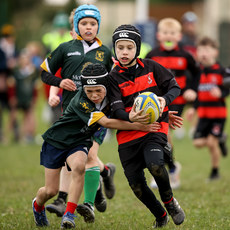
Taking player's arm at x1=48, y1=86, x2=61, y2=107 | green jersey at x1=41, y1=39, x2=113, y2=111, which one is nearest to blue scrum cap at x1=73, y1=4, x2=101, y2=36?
green jersey at x1=41, y1=39, x2=113, y2=111

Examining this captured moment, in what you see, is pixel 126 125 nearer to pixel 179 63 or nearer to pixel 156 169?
pixel 156 169

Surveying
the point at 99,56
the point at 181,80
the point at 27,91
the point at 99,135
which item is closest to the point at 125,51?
the point at 99,56

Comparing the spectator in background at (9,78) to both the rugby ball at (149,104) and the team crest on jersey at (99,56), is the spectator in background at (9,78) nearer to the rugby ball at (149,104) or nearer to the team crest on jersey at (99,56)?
the team crest on jersey at (99,56)

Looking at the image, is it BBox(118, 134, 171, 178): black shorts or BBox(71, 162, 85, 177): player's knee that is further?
BBox(71, 162, 85, 177): player's knee

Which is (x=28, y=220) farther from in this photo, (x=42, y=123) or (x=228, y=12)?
(x=228, y=12)

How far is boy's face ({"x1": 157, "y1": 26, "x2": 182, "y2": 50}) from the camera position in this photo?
777cm

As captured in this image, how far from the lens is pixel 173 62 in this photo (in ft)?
25.9

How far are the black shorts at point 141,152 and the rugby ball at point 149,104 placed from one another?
0.93 feet

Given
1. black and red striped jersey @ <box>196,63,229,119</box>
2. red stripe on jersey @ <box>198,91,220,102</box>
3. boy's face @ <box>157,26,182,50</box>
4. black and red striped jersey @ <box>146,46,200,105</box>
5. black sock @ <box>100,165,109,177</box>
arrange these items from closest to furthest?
black sock @ <box>100,165,109,177</box>
boy's face @ <box>157,26,182,50</box>
black and red striped jersey @ <box>146,46,200,105</box>
black and red striped jersey @ <box>196,63,229,119</box>
red stripe on jersey @ <box>198,91,220,102</box>

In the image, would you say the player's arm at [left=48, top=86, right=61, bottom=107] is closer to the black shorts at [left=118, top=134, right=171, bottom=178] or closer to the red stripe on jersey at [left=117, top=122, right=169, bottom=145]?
the red stripe on jersey at [left=117, top=122, right=169, bottom=145]

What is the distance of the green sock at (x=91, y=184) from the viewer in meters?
5.76

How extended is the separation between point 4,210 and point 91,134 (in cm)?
185

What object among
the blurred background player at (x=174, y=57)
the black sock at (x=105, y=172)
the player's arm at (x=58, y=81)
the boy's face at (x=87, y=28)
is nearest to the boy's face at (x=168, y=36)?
→ the blurred background player at (x=174, y=57)

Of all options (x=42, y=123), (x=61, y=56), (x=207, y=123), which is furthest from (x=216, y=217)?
(x=42, y=123)
